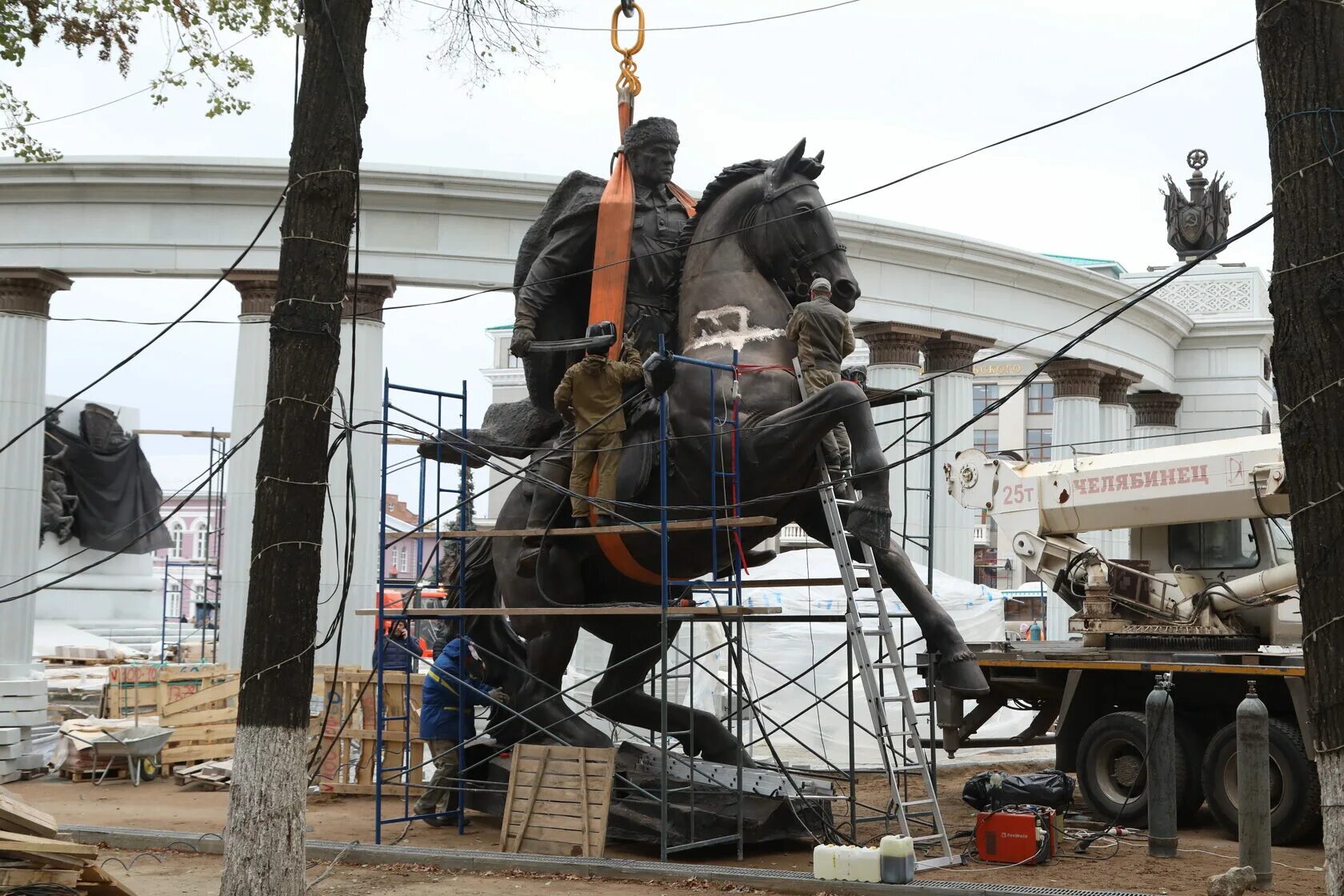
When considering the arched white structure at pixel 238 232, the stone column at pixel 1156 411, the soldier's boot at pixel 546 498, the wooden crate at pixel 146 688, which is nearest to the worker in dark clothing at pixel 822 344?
the soldier's boot at pixel 546 498

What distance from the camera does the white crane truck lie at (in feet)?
41.7

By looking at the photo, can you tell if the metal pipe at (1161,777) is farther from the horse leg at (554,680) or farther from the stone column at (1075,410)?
the stone column at (1075,410)

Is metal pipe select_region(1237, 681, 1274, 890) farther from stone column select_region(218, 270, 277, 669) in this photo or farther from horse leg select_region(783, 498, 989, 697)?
stone column select_region(218, 270, 277, 669)

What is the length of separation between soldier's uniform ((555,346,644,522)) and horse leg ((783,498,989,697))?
1.47 meters

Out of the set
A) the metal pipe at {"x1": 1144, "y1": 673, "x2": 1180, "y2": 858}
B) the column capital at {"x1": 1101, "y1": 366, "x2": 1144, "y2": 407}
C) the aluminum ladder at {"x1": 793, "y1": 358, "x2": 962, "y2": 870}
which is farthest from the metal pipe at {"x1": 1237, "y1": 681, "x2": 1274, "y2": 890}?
the column capital at {"x1": 1101, "y1": 366, "x2": 1144, "y2": 407}

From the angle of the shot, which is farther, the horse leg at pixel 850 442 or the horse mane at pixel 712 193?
the horse mane at pixel 712 193

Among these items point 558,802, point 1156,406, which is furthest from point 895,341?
point 558,802

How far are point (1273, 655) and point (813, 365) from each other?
5126 millimetres

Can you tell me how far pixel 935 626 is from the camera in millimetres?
10492

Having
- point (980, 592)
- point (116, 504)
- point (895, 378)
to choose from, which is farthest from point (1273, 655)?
point (116, 504)

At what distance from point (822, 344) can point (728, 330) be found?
805 mm

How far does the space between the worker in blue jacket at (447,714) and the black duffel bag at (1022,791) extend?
4247mm

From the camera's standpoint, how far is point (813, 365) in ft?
34.9

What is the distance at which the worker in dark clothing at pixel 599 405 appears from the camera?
11094mm
